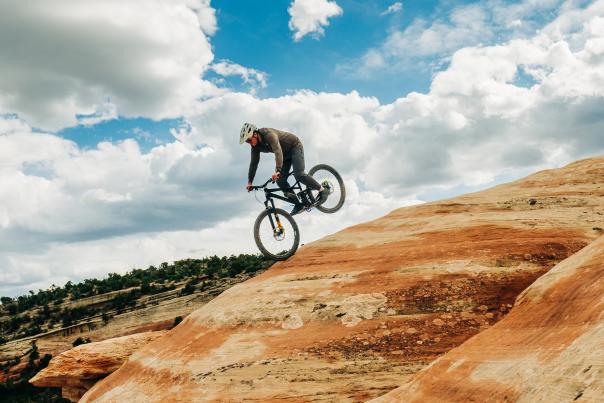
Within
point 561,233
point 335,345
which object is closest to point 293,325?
point 335,345

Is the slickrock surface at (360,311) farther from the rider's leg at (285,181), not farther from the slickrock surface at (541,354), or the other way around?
the slickrock surface at (541,354)

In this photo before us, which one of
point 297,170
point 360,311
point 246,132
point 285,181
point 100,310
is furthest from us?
point 100,310

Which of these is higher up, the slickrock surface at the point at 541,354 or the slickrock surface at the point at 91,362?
the slickrock surface at the point at 541,354

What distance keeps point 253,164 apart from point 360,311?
588 cm

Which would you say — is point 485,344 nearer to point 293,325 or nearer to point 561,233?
point 293,325

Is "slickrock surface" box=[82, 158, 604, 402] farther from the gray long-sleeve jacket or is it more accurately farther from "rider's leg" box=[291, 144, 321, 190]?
the gray long-sleeve jacket

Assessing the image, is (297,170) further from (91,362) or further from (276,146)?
(91,362)

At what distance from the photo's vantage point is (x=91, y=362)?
1686cm

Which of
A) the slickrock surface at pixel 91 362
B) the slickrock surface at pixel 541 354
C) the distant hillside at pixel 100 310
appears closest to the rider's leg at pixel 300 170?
the slickrock surface at pixel 541 354

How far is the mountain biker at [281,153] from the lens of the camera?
43.1 ft

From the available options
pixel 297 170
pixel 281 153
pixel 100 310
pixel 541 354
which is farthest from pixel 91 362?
pixel 100 310

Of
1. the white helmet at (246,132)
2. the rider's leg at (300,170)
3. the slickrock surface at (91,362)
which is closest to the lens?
the white helmet at (246,132)

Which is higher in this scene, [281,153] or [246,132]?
[246,132]

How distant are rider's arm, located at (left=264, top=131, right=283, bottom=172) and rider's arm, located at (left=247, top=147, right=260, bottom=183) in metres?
0.67
